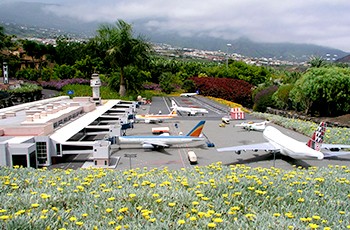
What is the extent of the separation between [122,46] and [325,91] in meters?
32.5

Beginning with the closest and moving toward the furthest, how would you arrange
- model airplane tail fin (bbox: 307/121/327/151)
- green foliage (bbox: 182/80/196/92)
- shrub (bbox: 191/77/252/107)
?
model airplane tail fin (bbox: 307/121/327/151), shrub (bbox: 191/77/252/107), green foliage (bbox: 182/80/196/92)

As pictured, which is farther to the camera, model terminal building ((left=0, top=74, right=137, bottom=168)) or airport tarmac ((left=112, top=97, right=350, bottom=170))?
airport tarmac ((left=112, top=97, right=350, bottom=170))

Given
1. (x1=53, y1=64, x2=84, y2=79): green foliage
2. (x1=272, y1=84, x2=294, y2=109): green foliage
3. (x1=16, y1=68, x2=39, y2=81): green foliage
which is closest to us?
(x1=272, y1=84, x2=294, y2=109): green foliage

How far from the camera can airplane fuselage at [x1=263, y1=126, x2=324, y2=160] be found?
20.0m

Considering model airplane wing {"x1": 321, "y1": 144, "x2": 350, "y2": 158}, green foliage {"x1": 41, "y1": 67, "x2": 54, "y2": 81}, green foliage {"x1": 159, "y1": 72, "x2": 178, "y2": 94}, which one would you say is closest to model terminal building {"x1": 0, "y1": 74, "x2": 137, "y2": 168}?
model airplane wing {"x1": 321, "y1": 144, "x2": 350, "y2": 158}

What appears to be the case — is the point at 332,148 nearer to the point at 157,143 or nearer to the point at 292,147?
the point at 292,147

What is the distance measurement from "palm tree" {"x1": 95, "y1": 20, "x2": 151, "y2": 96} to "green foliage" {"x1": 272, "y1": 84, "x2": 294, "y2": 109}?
2402 centimetres

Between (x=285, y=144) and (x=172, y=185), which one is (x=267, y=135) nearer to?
(x=285, y=144)

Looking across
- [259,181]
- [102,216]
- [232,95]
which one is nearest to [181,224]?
[102,216]

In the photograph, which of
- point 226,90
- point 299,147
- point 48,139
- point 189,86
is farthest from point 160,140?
point 189,86

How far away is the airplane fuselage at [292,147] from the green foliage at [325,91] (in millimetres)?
28875

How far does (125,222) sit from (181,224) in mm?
1145

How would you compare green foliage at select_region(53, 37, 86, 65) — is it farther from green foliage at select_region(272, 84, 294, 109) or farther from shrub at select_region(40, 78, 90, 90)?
green foliage at select_region(272, 84, 294, 109)

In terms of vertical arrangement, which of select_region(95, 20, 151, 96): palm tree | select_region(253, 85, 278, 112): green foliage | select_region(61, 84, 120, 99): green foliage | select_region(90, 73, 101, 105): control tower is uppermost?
select_region(95, 20, 151, 96): palm tree
